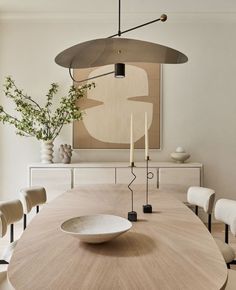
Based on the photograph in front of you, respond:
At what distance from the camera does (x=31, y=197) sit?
9.18 ft

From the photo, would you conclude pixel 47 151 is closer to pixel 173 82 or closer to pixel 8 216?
pixel 173 82

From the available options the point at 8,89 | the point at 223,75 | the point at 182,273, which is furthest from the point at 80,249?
the point at 223,75

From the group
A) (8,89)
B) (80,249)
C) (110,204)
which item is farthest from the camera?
(8,89)

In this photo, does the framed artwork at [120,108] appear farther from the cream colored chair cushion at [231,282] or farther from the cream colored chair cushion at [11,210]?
the cream colored chair cushion at [231,282]

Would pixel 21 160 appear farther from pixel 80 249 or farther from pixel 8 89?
pixel 80 249

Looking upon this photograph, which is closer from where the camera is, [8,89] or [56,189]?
[56,189]

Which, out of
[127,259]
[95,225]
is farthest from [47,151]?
[127,259]

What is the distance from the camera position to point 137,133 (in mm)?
4707

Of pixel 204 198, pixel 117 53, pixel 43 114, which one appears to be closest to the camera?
pixel 117 53

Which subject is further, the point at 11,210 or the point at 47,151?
the point at 47,151

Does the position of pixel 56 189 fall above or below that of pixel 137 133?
below

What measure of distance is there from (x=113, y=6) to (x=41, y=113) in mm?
1714

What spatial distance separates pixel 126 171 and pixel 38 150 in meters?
1.32

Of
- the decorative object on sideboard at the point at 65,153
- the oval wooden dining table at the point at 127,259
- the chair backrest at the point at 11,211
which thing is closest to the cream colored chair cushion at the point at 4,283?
the oval wooden dining table at the point at 127,259
